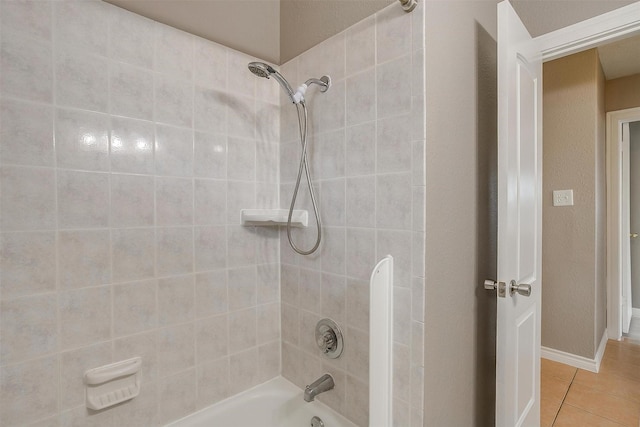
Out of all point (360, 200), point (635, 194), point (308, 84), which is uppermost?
point (308, 84)

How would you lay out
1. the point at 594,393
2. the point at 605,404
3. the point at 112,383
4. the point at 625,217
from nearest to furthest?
the point at 112,383, the point at 605,404, the point at 594,393, the point at 625,217

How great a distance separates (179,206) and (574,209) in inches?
113

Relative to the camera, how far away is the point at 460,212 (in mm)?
1199

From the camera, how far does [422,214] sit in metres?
0.99

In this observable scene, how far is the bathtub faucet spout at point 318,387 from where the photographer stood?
4.00ft

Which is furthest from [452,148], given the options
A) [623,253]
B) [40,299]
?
[623,253]

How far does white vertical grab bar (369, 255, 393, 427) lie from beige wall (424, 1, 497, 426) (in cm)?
12

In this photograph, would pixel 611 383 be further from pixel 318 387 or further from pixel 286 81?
pixel 286 81

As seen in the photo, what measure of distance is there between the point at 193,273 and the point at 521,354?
4.70ft

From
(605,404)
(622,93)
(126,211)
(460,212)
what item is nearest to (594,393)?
(605,404)

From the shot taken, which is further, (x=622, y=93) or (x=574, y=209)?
(x=622, y=93)

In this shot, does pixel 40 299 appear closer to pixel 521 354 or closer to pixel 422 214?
pixel 422 214

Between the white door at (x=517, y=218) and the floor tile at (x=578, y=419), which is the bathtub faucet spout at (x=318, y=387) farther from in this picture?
the floor tile at (x=578, y=419)

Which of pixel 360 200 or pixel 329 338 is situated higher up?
pixel 360 200
